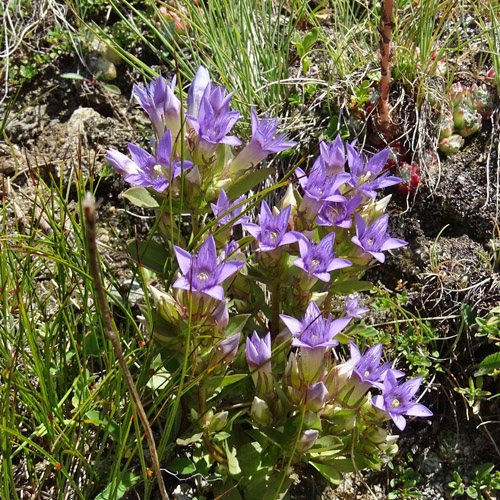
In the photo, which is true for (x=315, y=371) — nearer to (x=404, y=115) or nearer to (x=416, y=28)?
(x=404, y=115)

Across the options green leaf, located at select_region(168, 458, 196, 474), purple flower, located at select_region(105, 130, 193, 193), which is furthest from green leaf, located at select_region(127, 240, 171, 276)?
green leaf, located at select_region(168, 458, 196, 474)

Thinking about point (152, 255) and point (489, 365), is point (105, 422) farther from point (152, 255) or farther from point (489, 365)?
point (489, 365)

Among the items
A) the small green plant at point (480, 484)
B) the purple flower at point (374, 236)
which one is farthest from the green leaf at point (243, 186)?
the small green plant at point (480, 484)

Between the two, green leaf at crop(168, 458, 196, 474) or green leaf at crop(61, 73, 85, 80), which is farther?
green leaf at crop(61, 73, 85, 80)

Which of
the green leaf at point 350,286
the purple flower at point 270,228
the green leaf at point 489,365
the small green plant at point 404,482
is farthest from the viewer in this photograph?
the green leaf at point 489,365

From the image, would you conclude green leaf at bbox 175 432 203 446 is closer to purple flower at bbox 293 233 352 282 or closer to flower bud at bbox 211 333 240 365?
flower bud at bbox 211 333 240 365

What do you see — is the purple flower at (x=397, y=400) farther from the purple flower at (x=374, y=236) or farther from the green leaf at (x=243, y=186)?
the green leaf at (x=243, y=186)

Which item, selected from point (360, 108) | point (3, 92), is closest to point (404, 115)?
point (360, 108)
